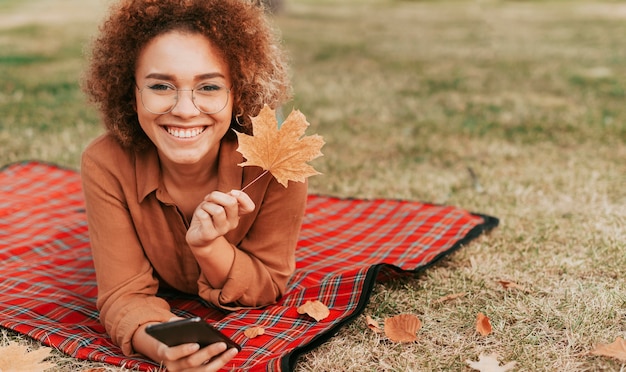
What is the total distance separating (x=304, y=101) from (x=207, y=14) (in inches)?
180

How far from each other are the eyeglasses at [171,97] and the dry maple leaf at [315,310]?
2.80ft

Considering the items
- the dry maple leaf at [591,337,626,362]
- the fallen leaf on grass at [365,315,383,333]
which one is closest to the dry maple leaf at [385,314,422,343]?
the fallen leaf on grass at [365,315,383,333]

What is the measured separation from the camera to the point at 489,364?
2.20 meters

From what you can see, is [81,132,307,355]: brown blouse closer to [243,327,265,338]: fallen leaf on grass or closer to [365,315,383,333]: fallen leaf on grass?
[243,327,265,338]: fallen leaf on grass

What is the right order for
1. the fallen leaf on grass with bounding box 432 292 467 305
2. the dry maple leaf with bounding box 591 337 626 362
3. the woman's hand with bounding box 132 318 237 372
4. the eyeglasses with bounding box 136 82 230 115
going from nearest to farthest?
the woman's hand with bounding box 132 318 237 372
the dry maple leaf with bounding box 591 337 626 362
the eyeglasses with bounding box 136 82 230 115
the fallen leaf on grass with bounding box 432 292 467 305

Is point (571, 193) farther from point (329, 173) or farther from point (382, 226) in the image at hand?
point (329, 173)

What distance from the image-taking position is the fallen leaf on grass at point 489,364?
7.11ft

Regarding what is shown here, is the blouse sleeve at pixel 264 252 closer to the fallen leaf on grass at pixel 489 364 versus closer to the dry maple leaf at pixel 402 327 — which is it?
the dry maple leaf at pixel 402 327

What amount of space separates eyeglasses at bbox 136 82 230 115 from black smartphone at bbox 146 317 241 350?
2.50ft

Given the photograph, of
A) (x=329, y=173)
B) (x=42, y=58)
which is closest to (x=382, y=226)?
(x=329, y=173)

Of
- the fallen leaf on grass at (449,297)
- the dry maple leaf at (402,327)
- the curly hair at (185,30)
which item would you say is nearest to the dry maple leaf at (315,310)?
the dry maple leaf at (402,327)

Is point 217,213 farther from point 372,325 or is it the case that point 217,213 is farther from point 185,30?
point 372,325

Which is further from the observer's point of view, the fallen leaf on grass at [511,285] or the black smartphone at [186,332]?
the fallen leaf on grass at [511,285]

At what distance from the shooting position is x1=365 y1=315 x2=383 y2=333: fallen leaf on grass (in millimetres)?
2482
